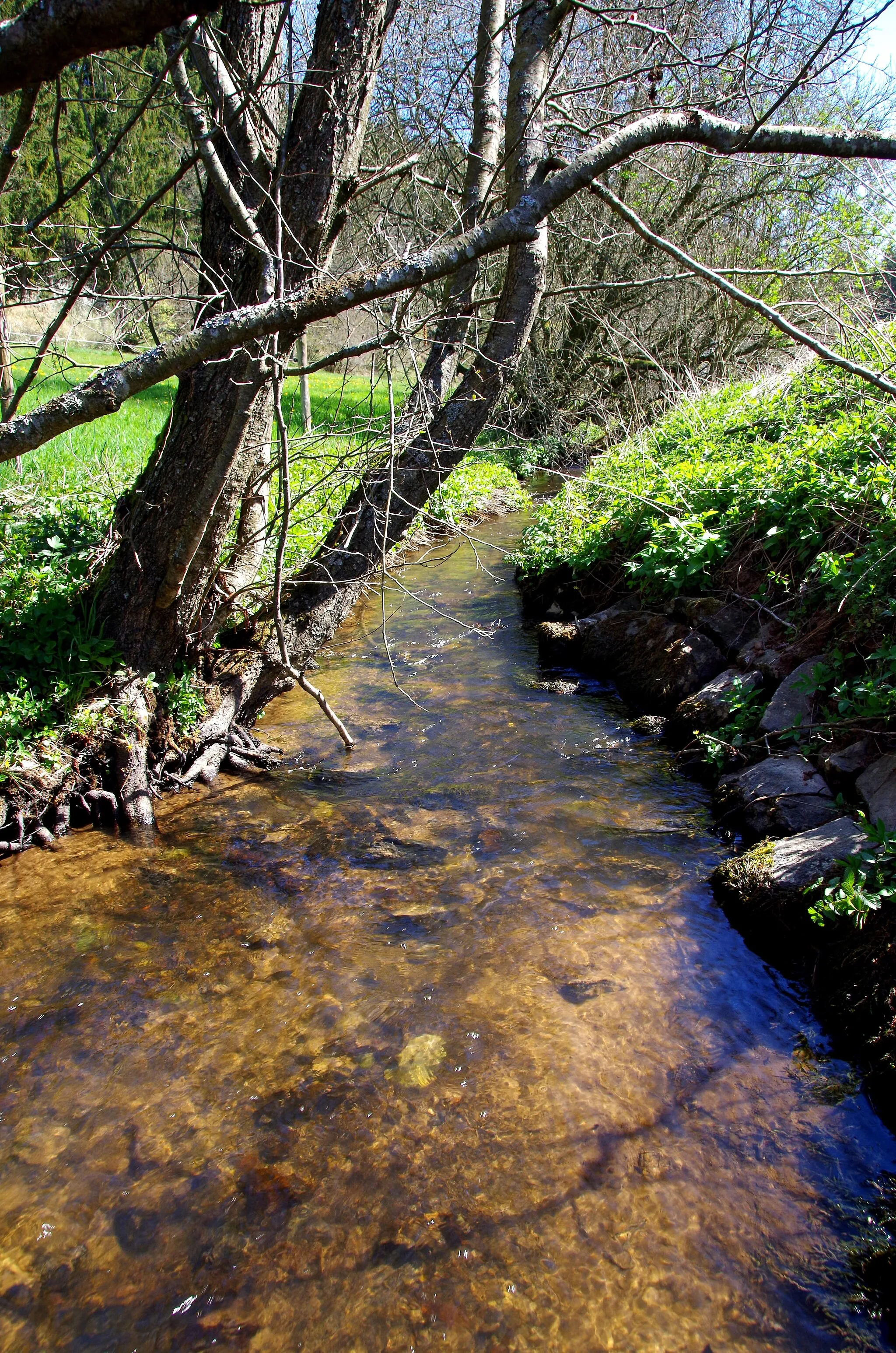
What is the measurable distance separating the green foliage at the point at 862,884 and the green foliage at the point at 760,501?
153cm

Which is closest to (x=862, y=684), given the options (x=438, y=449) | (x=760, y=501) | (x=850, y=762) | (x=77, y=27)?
(x=850, y=762)

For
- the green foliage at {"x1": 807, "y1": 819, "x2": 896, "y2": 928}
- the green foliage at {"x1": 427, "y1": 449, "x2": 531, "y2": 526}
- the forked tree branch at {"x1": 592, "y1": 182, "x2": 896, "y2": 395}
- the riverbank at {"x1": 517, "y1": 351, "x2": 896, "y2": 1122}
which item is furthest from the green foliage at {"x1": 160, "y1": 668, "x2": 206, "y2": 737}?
the green foliage at {"x1": 427, "y1": 449, "x2": 531, "y2": 526}

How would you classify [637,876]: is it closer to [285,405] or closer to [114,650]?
[114,650]

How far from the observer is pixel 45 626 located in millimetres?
4484

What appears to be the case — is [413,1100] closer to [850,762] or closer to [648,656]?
[850,762]

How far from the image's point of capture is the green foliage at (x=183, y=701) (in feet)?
15.9

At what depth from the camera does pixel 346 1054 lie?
9.63ft

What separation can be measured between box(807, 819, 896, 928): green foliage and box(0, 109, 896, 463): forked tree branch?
2.65 meters

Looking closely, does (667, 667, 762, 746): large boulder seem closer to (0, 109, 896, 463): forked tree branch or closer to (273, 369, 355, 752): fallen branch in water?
(273, 369, 355, 752): fallen branch in water

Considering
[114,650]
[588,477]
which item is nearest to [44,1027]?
[114,650]

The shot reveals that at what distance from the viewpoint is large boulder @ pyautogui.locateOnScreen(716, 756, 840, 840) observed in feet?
13.4

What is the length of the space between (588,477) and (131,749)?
22.0ft

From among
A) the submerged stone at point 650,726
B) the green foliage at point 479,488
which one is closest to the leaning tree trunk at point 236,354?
the submerged stone at point 650,726

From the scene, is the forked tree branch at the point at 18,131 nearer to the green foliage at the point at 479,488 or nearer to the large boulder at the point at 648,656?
the large boulder at the point at 648,656
